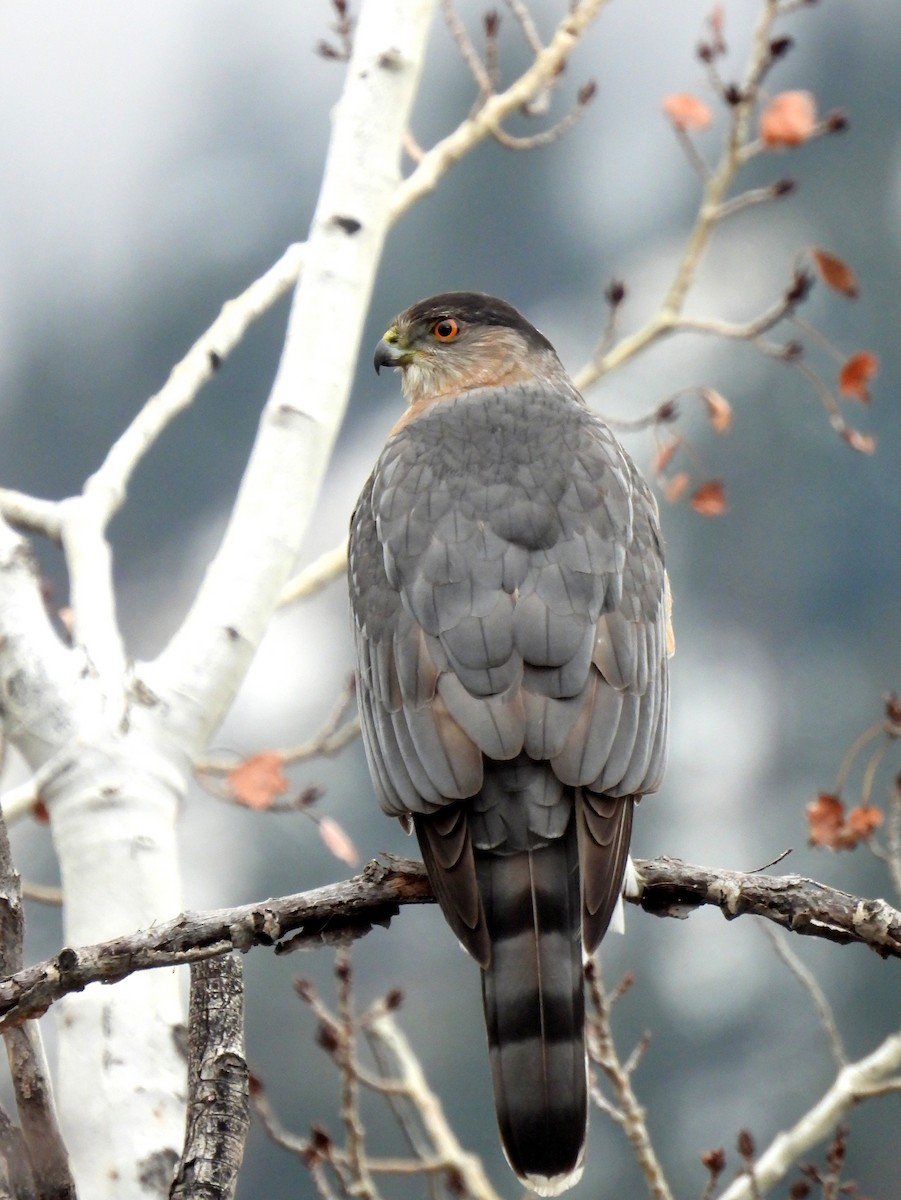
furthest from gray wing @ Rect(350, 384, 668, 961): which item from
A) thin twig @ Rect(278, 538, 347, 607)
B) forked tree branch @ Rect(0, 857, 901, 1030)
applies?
thin twig @ Rect(278, 538, 347, 607)

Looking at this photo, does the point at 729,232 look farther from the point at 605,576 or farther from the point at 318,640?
the point at 605,576

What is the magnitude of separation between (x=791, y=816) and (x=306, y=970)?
2411mm

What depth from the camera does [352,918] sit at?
2.35m

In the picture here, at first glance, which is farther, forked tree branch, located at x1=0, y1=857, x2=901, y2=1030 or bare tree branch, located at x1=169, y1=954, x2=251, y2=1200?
bare tree branch, located at x1=169, y1=954, x2=251, y2=1200

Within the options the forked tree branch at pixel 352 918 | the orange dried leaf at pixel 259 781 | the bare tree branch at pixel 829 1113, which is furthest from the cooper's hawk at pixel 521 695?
the bare tree branch at pixel 829 1113

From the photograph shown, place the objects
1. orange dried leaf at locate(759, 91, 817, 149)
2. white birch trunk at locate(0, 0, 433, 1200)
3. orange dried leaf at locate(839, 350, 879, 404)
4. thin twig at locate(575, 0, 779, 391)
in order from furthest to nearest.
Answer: orange dried leaf at locate(839, 350, 879, 404) < orange dried leaf at locate(759, 91, 817, 149) < thin twig at locate(575, 0, 779, 391) < white birch trunk at locate(0, 0, 433, 1200)

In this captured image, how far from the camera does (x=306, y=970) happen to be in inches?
253

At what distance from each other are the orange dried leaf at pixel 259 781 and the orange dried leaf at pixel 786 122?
2433 millimetres

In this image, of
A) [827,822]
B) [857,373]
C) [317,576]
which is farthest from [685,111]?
[827,822]

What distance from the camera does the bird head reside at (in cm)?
387

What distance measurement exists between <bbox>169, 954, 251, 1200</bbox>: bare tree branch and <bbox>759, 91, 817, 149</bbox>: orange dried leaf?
10.3 ft

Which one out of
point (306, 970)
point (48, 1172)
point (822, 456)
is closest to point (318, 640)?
point (306, 970)

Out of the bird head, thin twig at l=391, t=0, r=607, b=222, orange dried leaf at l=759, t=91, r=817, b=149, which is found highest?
thin twig at l=391, t=0, r=607, b=222

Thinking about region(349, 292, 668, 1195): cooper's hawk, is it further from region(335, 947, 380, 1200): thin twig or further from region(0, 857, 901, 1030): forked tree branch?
region(335, 947, 380, 1200): thin twig
